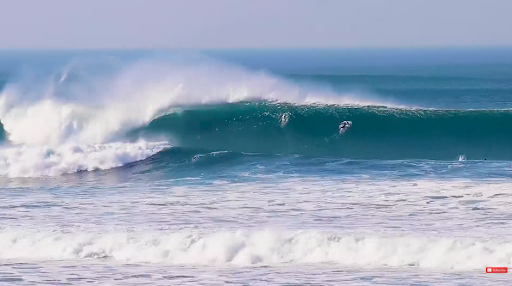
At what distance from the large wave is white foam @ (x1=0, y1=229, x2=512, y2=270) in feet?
23.6

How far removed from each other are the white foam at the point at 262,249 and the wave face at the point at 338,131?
8472 millimetres

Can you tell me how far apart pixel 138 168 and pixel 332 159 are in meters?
4.65

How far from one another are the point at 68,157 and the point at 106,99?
15.2 feet

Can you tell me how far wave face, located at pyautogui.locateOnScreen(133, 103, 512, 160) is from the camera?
20188 mm

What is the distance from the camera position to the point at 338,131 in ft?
70.5

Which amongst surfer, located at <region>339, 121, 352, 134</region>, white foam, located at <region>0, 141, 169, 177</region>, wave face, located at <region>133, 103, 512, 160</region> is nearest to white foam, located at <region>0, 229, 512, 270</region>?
white foam, located at <region>0, 141, 169, 177</region>

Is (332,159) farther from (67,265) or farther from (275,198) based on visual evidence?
(67,265)

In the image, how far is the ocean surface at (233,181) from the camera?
419 inches

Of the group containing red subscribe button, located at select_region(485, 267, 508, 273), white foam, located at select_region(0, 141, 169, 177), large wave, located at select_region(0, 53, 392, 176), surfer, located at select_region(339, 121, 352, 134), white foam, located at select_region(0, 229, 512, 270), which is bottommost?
red subscribe button, located at select_region(485, 267, 508, 273)

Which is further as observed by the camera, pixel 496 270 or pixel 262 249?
pixel 262 249

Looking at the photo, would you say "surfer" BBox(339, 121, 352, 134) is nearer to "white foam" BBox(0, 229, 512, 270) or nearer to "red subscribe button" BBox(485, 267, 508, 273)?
"white foam" BBox(0, 229, 512, 270)

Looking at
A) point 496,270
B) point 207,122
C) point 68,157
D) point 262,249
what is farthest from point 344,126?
point 496,270

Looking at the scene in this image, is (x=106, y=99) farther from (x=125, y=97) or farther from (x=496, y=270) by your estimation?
A: (x=496, y=270)

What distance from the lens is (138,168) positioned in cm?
1838
